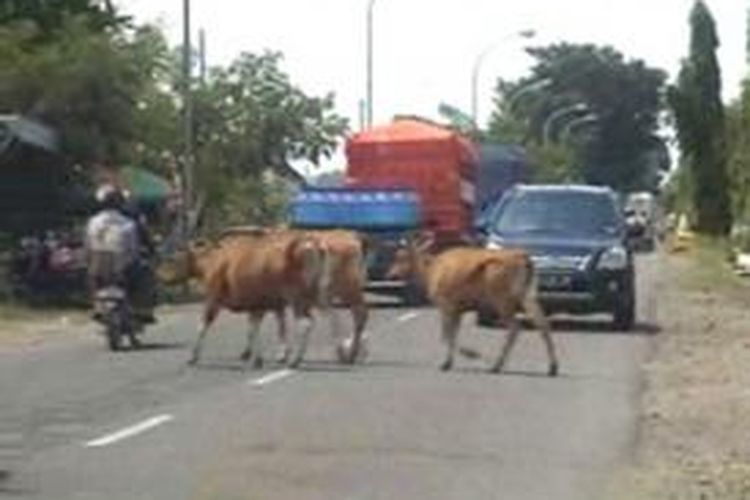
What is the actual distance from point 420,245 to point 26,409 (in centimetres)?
799

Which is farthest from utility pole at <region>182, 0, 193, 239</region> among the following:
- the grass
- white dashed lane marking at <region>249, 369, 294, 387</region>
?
white dashed lane marking at <region>249, 369, 294, 387</region>

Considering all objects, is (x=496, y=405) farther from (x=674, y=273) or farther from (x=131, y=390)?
(x=674, y=273)

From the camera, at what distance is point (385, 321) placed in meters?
33.0

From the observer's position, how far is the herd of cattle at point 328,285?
24078 millimetres

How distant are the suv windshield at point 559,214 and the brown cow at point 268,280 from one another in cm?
825

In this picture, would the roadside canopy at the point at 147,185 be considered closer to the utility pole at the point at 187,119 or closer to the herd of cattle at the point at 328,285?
the utility pole at the point at 187,119

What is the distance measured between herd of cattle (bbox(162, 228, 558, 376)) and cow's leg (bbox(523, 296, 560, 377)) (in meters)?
0.01

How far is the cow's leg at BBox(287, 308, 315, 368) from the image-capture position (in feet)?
78.0

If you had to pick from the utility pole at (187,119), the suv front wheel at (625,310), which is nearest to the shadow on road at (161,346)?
the suv front wheel at (625,310)

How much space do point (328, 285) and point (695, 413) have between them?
6142 millimetres

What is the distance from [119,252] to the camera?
26906 mm

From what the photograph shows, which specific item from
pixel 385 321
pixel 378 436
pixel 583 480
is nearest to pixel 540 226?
pixel 385 321

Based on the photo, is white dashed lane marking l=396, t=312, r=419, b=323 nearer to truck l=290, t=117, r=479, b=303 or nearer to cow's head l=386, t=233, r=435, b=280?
truck l=290, t=117, r=479, b=303

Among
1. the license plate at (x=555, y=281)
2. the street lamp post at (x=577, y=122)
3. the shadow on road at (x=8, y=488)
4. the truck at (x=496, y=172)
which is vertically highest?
the street lamp post at (x=577, y=122)
